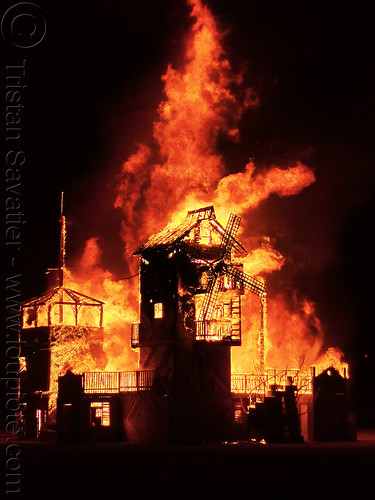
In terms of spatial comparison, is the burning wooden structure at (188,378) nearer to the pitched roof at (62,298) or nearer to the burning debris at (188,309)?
the burning debris at (188,309)

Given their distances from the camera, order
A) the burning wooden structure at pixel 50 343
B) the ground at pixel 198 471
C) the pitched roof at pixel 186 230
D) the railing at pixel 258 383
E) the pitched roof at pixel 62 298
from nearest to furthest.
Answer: the ground at pixel 198 471
the pitched roof at pixel 186 230
the railing at pixel 258 383
the burning wooden structure at pixel 50 343
the pitched roof at pixel 62 298

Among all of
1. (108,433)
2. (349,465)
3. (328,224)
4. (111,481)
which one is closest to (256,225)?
(328,224)

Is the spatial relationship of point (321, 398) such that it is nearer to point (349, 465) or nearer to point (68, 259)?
point (349, 465)

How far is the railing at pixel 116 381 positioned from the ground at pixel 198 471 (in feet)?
17.3

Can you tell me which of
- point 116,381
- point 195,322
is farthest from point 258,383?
point 116,381

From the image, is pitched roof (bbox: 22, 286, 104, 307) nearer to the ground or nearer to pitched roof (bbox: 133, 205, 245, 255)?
pitched roof (bbox: 133, 205, 245, 255)

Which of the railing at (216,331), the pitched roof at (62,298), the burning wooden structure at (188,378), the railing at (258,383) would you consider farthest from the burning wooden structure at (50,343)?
the railing at (258,383)

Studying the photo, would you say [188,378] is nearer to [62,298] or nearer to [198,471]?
[62,298]

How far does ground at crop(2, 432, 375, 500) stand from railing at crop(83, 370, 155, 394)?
5.28 meters

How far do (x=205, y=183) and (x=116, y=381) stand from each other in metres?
17.0

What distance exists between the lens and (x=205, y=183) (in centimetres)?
6794

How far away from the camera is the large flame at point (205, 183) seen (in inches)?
2633

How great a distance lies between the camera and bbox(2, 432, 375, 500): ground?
31297mm

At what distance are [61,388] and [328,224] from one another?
31562 mm
